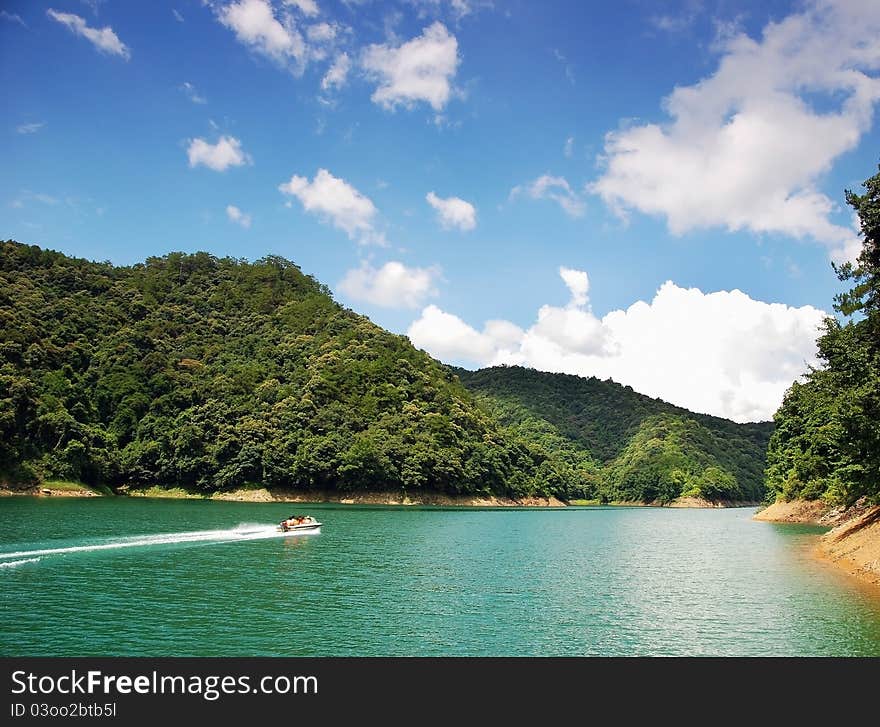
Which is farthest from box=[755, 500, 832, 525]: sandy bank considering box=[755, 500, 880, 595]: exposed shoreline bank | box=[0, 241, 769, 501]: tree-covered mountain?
box=[0, 241, 769, 501]: tree-covered mountain

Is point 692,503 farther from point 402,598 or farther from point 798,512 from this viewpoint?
point 402,598

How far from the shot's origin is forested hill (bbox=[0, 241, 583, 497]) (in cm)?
10625

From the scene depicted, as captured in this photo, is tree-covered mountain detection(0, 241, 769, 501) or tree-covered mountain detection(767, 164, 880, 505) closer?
tree-covered mountain detection(767, 164, 880, 505)

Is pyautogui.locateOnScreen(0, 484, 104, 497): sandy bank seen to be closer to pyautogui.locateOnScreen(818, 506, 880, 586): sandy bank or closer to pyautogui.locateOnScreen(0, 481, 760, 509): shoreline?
pyautogui.locateOnScreen(0, 481, 760, 509): shoreline

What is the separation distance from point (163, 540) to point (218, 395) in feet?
298

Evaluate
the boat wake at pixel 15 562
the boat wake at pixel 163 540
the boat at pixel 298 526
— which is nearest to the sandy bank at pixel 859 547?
the boat wake at pixel 163 540

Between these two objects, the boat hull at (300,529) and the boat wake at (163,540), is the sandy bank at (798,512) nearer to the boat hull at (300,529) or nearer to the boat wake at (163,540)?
the boat hull at (300,529)

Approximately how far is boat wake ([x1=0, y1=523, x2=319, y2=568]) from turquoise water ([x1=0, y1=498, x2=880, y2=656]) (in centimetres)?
20

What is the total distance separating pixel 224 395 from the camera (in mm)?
128875

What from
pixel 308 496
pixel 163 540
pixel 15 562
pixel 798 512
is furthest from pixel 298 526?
pixel 308 496

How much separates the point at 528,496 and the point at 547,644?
428 ft

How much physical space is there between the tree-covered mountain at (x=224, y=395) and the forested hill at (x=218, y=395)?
0.33 metres
